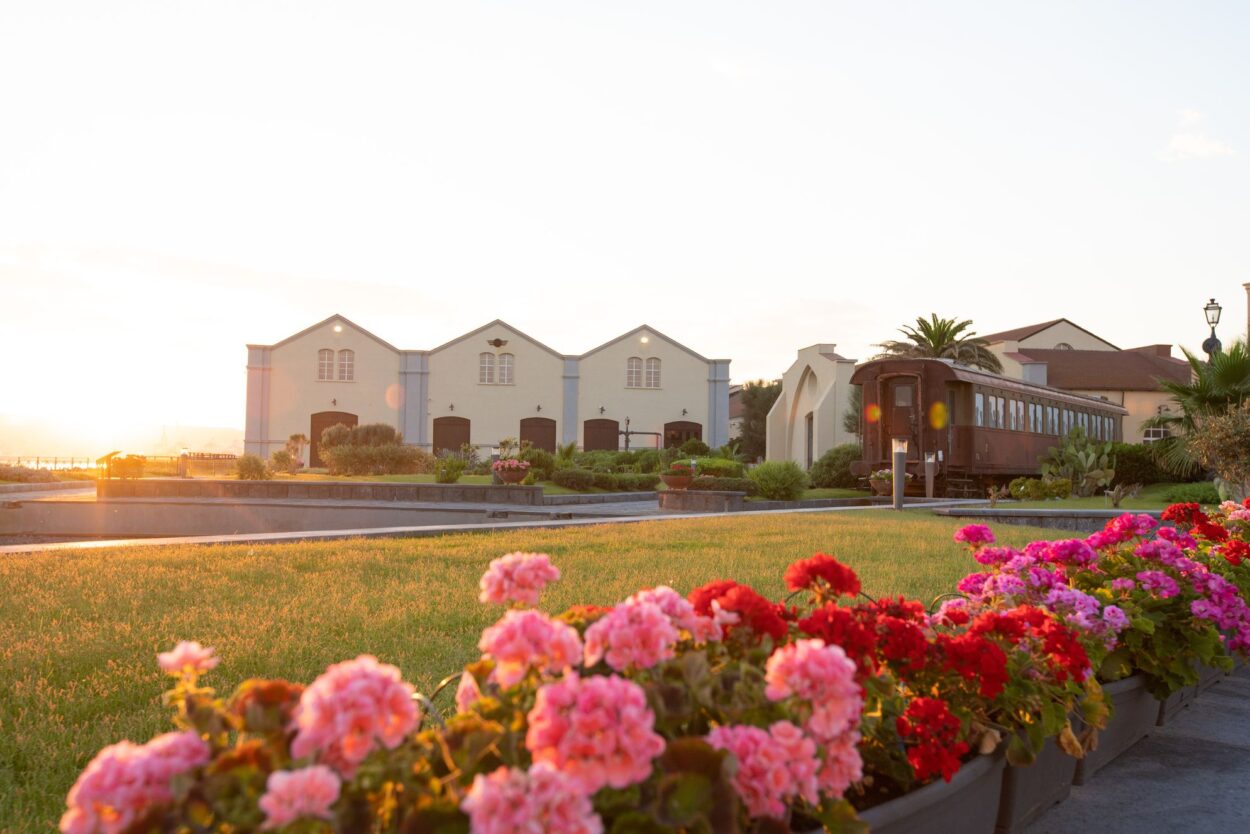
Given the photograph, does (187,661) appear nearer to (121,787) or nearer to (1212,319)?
(121,787)

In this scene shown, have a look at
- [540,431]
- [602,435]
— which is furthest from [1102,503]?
[540,431]

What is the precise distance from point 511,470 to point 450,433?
22.2m

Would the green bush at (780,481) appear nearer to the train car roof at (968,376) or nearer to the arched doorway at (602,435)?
the train car roof at (968,376)

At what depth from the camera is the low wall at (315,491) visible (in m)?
22.0

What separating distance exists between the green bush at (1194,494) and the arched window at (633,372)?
86.7 feet

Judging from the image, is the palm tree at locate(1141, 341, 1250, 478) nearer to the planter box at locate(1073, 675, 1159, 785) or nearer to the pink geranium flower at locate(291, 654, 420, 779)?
the planter box at locate(1073, 675, 1159, 785)

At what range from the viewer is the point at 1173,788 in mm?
3924

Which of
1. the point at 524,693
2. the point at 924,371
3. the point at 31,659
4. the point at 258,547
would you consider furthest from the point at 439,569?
the point at 924,371

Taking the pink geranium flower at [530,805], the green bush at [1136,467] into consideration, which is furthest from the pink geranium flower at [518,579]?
the green bush at [1136,467]

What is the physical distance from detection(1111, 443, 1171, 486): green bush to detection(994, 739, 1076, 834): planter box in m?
27.6

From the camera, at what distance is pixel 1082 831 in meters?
3.45

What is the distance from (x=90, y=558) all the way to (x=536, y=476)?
1906cm

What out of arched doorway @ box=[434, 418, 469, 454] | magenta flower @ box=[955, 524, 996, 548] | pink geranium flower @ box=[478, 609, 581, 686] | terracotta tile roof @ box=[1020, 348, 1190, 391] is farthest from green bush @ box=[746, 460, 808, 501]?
terracotta tile roof @ box=[1020, 348, 1190, 391]

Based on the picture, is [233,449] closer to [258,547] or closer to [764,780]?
[258,547]
